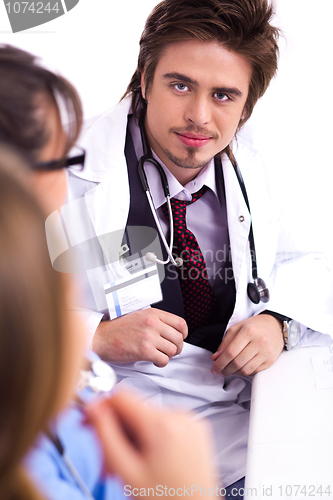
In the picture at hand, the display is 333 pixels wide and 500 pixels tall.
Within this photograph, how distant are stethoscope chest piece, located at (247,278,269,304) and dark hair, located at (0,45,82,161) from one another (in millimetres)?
533

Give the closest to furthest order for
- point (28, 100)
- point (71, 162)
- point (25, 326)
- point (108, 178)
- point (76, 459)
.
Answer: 1. point (25, 326)
2. point (76, 459)
3. point (28, 100)
4. point (71, 162)
5. point (108, 178)

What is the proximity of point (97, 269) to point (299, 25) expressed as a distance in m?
0.81

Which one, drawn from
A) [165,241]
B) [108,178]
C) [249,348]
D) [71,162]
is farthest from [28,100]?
[249,348]

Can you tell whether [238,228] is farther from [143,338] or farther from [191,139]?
[143,338]

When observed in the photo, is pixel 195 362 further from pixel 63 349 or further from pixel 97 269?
pixel 63 349

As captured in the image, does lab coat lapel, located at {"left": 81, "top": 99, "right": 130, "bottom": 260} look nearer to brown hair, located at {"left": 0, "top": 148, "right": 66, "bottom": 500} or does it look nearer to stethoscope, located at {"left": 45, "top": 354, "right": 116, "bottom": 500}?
stethoscope, located at {"left": 45, "top": 354, "right": 116, "bottom": 500}

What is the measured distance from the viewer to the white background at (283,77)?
104cm

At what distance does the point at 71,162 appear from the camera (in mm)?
877

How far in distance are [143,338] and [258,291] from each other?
30cm

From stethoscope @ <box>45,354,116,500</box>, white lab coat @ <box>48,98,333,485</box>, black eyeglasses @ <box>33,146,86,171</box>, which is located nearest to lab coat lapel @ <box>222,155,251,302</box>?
white lab coat @ <box>48,98,333,485</box>

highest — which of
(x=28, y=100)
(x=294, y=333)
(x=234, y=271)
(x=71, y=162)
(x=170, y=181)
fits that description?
(x=28, y=100)

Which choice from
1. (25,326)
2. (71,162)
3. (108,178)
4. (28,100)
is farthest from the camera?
(108,178)

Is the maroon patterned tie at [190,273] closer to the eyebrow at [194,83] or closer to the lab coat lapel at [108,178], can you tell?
the lab coat lapel at [108,178]

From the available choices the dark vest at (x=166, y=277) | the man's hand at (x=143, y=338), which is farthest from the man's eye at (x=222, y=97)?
the man's hand at (x=143, y=338)
